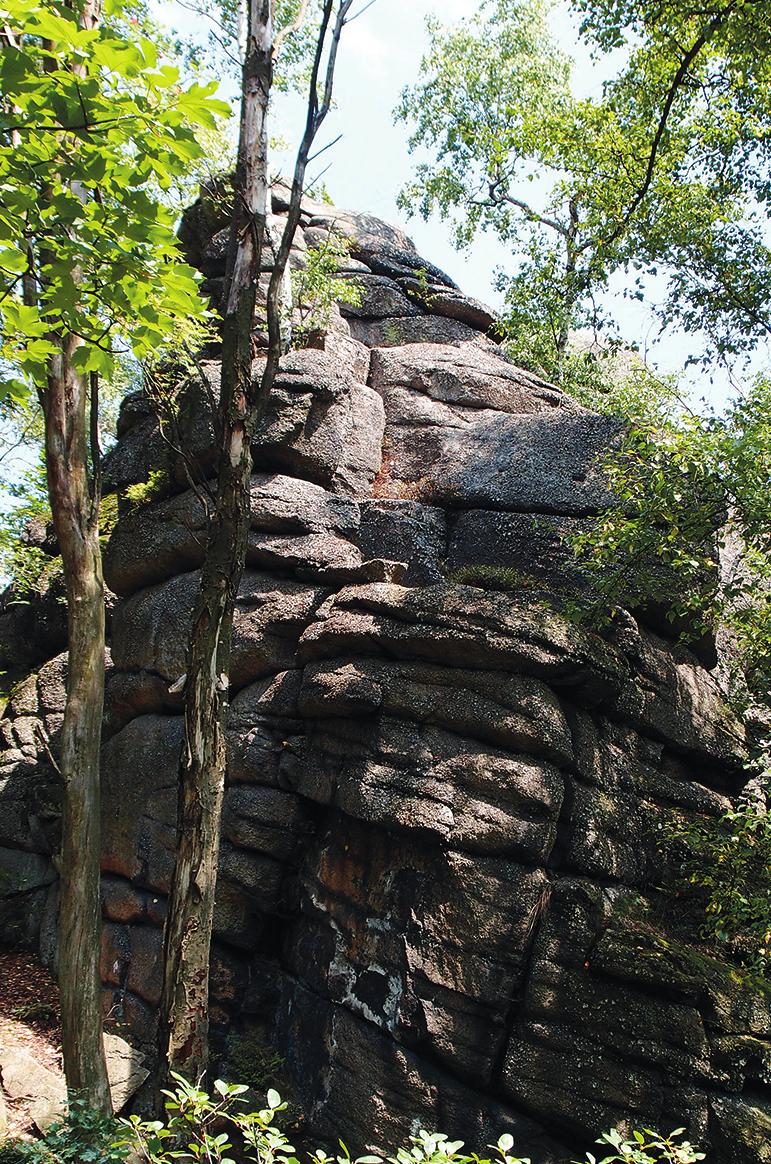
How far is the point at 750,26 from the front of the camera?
32.4 feet

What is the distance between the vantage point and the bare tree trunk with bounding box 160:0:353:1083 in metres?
5.92

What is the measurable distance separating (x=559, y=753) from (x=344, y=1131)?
4194 millimetres

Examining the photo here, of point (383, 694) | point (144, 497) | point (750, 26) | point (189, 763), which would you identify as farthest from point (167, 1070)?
point (750, 26)

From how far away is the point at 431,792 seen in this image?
8.48m

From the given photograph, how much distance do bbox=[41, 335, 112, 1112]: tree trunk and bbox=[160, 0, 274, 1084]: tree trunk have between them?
1410 mm

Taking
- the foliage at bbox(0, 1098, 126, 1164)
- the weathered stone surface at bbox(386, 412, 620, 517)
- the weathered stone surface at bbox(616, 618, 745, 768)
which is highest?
the weathered stone surface at bbox(386, 412, 620, 517)

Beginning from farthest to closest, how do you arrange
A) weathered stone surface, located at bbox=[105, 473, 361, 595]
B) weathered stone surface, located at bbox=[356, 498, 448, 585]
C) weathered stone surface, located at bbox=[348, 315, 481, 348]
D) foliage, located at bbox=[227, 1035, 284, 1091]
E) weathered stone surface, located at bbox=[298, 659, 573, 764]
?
weathered stone surface, located at bbox=[348, 315, 481, 348] < weathered stone surface, located at bbox=[105, 473, 361, 595] < weathered stone surface, located at bbox=[356, 498, 448, 585] < foliage, located at bbox=[227, 1035, 284, 1091] < weathered stone surface, located at bbox=[298, 659, 573, 764]

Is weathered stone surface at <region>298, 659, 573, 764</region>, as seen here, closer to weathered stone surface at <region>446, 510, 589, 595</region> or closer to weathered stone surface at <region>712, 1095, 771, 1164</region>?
weathered stone surface at <region>446, 510, 589, 595</region>

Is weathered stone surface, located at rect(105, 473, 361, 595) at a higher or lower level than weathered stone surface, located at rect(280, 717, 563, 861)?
higher

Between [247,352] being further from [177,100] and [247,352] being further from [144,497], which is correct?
[144,497]

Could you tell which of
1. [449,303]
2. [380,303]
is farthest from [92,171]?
[449,303]

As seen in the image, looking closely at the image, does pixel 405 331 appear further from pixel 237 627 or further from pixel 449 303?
pixel 237 627

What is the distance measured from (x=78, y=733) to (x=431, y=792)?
3.49 meters

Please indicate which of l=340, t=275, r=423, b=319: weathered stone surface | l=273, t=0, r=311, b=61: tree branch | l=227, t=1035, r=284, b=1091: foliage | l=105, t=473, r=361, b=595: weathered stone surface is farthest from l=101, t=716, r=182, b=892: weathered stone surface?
l=340, t=275, r=423, b=319: weathered stone surface
